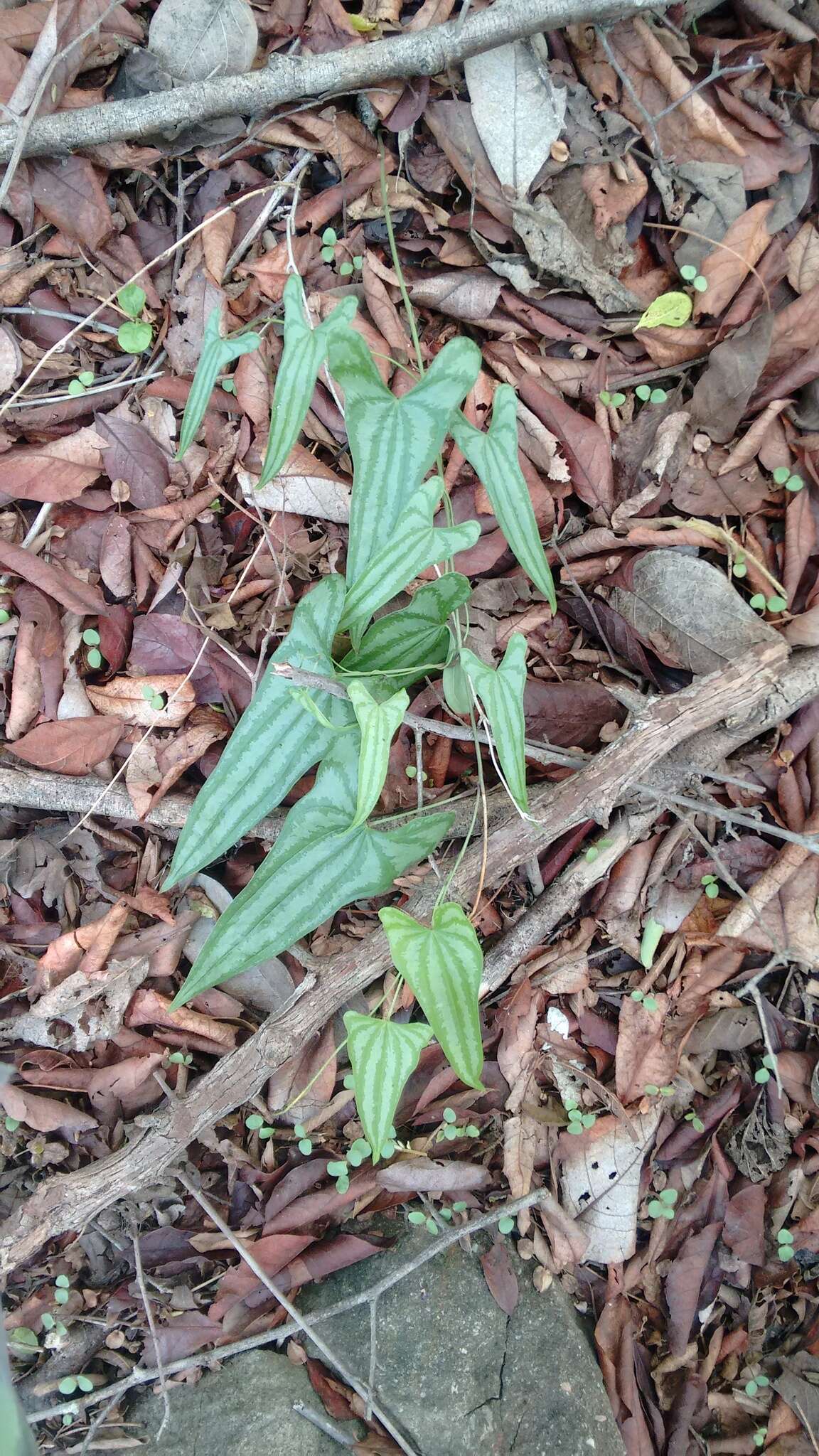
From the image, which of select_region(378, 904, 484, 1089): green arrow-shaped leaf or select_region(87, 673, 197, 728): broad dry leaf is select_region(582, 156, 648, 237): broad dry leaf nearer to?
select_region(87, 673, 197, 728): broad dry leaf

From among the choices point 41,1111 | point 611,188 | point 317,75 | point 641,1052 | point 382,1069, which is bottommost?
point 641,1052

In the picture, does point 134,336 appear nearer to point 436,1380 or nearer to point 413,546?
point 413,546

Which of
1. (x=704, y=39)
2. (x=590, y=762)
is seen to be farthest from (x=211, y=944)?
(x=704, y=39)

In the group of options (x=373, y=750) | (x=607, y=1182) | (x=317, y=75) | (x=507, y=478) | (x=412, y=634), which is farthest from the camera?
(x=607, y=1182)

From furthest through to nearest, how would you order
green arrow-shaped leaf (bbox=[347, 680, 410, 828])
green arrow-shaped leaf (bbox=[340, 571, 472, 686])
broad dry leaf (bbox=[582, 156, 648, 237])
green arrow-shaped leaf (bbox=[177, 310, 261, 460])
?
broad dry leaf (bbox=[582, 156, 648, 237]) < green arrow-shaped leaf (bbox=[340, 571, 472, 686]) < green arrow-shaped leaf (bbox=[177, 310, 261, 460]) < green arrow-shaped leaf (bbox=[347, 680, 410, 828])

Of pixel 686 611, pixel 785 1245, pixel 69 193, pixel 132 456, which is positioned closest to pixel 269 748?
pixel 132 456

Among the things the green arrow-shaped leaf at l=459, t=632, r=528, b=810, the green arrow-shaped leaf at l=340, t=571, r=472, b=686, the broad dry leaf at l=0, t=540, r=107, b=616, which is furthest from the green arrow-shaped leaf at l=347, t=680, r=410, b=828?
the broad dry leaf at l=0, t=540, r=107, b=616

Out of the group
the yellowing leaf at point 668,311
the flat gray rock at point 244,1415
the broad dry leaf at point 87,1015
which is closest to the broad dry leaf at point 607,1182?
the flat gray rock at point 244,1415
